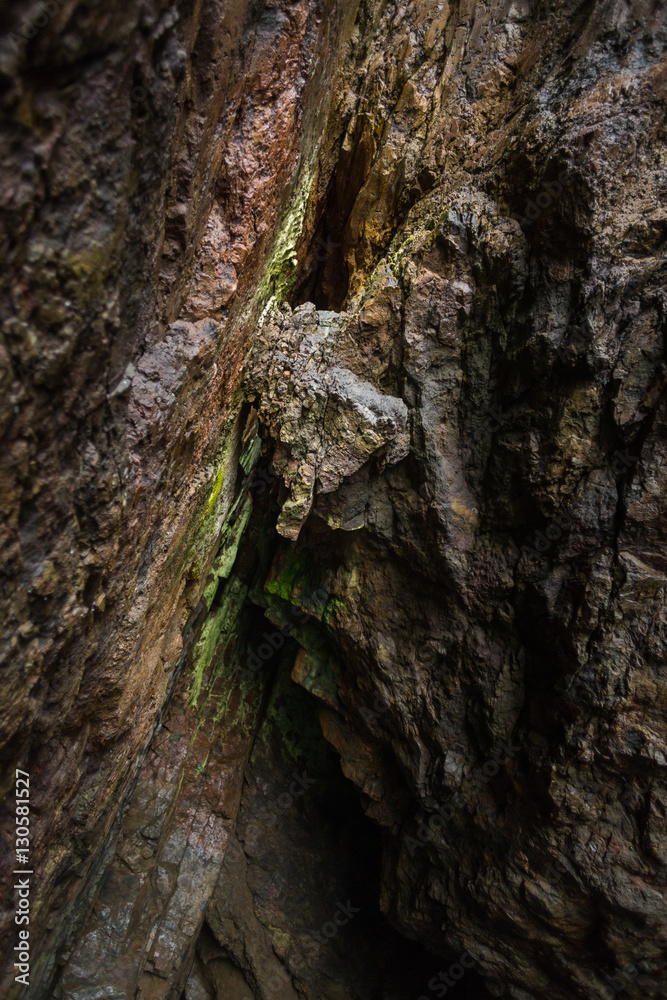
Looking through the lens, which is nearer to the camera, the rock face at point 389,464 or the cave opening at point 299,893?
the rock face at point 389,464

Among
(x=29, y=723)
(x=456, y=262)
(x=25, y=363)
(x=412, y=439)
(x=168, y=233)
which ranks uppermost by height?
(x=456, y=262)

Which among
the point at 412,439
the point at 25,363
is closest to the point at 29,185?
the point at 25,363

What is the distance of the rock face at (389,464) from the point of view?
1.98m

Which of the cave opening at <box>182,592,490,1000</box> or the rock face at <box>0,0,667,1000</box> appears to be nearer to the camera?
the rock face at <box>0,0,667,1000</box>

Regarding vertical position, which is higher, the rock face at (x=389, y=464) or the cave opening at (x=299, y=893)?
the rock face at (x=389, y=464)

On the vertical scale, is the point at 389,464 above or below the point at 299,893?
above

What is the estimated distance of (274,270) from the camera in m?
3.39

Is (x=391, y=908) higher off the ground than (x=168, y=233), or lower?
lower

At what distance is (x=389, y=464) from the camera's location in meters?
3.45

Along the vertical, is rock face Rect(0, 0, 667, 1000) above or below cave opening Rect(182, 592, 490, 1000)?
above

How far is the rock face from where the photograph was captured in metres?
1.98

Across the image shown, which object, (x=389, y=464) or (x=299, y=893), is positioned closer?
(x=389, y=464)

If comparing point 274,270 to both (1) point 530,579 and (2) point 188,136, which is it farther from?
(1) point 530,579

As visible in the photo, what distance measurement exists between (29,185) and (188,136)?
1124 millimetres
